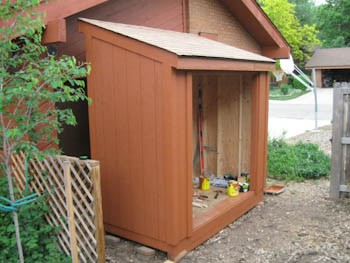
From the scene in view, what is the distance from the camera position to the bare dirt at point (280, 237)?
4.28 meters

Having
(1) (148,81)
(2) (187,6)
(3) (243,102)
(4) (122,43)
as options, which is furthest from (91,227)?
(2) (187,6)

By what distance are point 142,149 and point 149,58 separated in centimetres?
102

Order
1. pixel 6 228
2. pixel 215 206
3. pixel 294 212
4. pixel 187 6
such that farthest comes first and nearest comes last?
pixel 187 6 < pixel 294 212 < pixel 215 206 < pixel 6 228

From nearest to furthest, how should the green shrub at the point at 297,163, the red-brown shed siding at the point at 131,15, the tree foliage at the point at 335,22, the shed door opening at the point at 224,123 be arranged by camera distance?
1. the red-brown shed siding at the point at 131,15
2. the shed door opening at the point at 224,123
3. the green shrub at the point at 297,163
4. the tree foliage at the point at 335,22

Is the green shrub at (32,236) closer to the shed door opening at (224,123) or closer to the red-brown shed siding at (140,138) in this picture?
the red-brown shed siding at (140,138)

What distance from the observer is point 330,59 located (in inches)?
1513

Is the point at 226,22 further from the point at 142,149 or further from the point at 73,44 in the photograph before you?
the point at 142,149

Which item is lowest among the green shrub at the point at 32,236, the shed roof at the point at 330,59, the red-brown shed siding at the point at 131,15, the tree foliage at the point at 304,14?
the green shrub at the point at 32,236

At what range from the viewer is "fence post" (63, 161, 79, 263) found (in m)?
3.56

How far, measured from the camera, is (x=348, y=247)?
174 inches

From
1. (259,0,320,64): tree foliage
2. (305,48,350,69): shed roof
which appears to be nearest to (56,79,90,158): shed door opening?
(259,0,320,64): tree foliage

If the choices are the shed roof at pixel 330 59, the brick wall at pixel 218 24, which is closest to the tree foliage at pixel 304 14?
the shed roof at pixel 330 59

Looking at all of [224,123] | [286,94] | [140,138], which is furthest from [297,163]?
[286,94]

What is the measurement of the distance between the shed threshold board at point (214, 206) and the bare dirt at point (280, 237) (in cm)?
27
